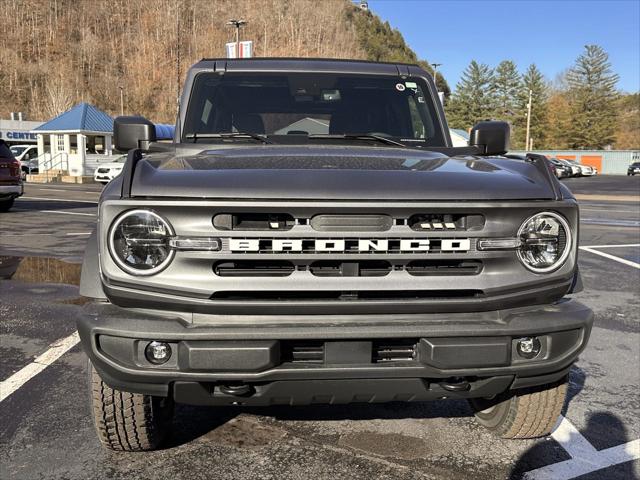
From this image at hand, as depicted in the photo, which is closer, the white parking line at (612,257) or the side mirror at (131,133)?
the side mirror at (131,133)

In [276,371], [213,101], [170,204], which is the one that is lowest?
[276,371]

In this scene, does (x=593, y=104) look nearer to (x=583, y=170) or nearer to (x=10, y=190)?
(x=583, y=170)

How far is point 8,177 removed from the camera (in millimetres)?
14266

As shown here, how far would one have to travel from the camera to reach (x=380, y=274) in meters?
2.34

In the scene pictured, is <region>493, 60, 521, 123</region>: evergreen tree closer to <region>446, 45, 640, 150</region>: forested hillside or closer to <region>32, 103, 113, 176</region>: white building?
<region>446, 45, 640, 150</region>: forested hillside

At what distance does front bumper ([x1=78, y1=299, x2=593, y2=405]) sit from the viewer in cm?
222

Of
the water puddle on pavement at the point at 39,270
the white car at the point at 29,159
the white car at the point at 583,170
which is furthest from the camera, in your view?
the white car at the point at 583,170

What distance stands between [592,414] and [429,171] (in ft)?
6.39

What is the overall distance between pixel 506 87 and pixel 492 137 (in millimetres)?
98127

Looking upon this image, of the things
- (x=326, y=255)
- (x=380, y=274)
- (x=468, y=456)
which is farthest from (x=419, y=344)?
(x=468, y=456)

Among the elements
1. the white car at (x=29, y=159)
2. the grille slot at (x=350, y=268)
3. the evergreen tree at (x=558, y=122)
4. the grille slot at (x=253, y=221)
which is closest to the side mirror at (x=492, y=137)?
the grille slot at (x=350, y=268)

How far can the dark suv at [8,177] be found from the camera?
46.6ft

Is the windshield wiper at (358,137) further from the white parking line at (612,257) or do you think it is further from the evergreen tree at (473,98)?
the evergreen tree at (473,98)

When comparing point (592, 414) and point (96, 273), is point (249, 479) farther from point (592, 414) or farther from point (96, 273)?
point (592, 414)
